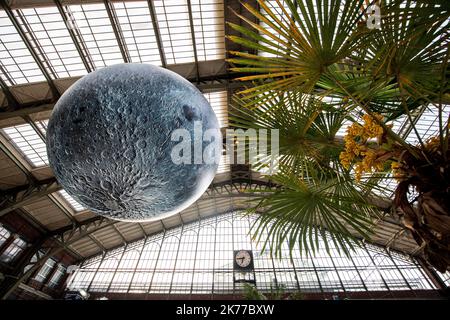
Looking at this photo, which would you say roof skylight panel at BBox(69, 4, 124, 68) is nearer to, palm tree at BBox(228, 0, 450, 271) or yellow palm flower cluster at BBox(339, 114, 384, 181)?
palm tree at BBox(228, 0, 450, 271)

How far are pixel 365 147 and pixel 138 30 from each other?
22.8ft

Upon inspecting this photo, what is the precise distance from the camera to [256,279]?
1370cm

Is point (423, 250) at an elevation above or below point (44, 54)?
below

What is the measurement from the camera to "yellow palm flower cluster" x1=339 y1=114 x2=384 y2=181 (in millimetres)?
1146

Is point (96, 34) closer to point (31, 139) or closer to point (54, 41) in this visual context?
point (54, 41)

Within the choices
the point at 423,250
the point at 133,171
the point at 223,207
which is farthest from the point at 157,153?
the point at 223,207

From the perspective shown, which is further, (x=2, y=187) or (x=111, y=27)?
(x=2, y=187)

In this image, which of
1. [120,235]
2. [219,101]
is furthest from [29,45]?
[120,235]

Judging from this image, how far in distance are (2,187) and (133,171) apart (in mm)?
11059

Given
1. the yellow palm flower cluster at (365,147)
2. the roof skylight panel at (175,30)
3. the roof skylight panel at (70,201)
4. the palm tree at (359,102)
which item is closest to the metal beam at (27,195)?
the roof skylight panel at (70,201)

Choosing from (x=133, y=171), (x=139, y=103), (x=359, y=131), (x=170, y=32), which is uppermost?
(x=170, y=32)

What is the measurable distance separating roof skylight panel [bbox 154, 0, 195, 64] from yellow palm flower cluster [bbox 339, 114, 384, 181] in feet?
21.3
